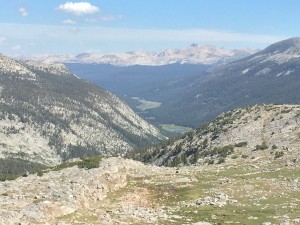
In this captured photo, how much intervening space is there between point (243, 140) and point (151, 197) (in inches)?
2557

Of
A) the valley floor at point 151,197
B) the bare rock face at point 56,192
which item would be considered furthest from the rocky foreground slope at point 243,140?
the bare rock face at point 56,192

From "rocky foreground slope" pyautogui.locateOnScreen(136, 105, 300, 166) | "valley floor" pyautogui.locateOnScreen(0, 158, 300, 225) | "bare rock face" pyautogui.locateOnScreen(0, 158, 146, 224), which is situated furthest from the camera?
"rocky foreground slope" pyautogui.locateOnScreen(136, 105, 300, 166)

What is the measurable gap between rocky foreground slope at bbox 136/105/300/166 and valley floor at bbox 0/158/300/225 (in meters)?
21.5

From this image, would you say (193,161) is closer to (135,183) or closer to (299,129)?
(299,129)

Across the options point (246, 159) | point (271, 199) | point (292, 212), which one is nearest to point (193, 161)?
point (246, 159)

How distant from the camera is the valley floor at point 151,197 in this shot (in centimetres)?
5328

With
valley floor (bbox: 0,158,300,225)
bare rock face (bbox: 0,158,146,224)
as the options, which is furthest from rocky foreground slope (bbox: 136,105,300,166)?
bare rock face (bbox: 0,158,146,224)

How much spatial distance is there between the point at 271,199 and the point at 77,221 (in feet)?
92.9

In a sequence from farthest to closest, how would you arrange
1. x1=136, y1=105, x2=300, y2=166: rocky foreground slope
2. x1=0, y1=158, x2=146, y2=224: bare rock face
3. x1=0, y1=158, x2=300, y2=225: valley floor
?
x1=136, y1=105, x2=300, y2=166: rocky foreground slope, x1=0, y1=158, x2=300, y2=225: valley floor, x1=0, y1=158, x2=146, y2=224: bare rock face

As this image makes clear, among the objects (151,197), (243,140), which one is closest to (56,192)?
(151,197)

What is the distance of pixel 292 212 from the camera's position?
5597 centimetres

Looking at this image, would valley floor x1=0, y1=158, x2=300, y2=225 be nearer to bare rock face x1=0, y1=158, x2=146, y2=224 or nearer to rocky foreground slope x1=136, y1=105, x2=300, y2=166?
bare rock face x1=0, y1=158, x2=146, y2=224

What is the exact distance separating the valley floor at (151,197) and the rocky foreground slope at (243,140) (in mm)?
21508

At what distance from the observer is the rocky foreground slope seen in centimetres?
10692
